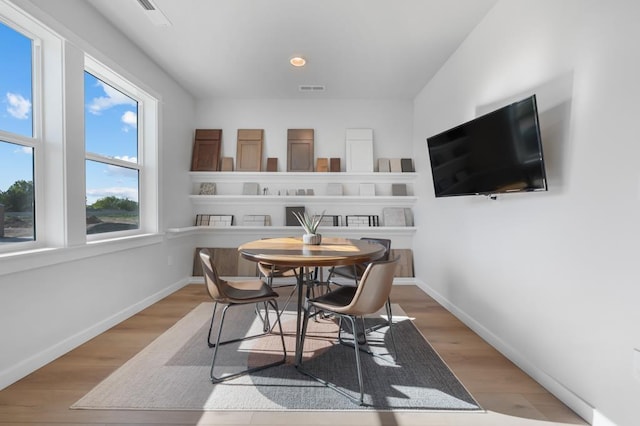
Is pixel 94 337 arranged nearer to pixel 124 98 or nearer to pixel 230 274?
pixel 230 274

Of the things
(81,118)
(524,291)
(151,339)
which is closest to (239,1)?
(81,118)

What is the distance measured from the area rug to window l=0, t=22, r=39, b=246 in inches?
49.0

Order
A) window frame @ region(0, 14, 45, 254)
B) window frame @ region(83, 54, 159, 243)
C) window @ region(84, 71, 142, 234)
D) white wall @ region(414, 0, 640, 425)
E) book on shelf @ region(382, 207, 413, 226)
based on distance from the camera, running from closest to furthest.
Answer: white wall @ region(414, 0, 640, 425) → window frame @ region(0, 14, 45, 254) → window @ region(84, 71, 142, 234) → window frame @ region(83, 54, 159, 243) → book on shelf @ region(382, 207, 413, 226)

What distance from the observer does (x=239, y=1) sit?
92.3 inches

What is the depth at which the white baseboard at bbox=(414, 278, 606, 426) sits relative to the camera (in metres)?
1.60

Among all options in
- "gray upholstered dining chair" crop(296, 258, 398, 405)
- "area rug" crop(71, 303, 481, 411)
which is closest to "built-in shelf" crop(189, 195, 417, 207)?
"area rug" crop(71, 303, 481, 411)

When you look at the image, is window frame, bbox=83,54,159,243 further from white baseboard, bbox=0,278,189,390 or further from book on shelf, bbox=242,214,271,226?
book on shelf, bbox=242,214,271,226

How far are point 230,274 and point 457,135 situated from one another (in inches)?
140

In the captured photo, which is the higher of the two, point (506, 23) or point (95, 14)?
point (95, 14)

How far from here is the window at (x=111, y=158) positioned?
2.70 m

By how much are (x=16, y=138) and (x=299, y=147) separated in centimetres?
307

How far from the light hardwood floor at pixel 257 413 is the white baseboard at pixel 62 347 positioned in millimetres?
44

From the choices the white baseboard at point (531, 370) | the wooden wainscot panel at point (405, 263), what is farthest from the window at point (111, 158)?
the white baseboard at point (531, 370)

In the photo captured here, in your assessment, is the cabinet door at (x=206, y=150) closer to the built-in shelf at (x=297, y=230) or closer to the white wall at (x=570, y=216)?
the built-in shelf at (x=297, y=230)
